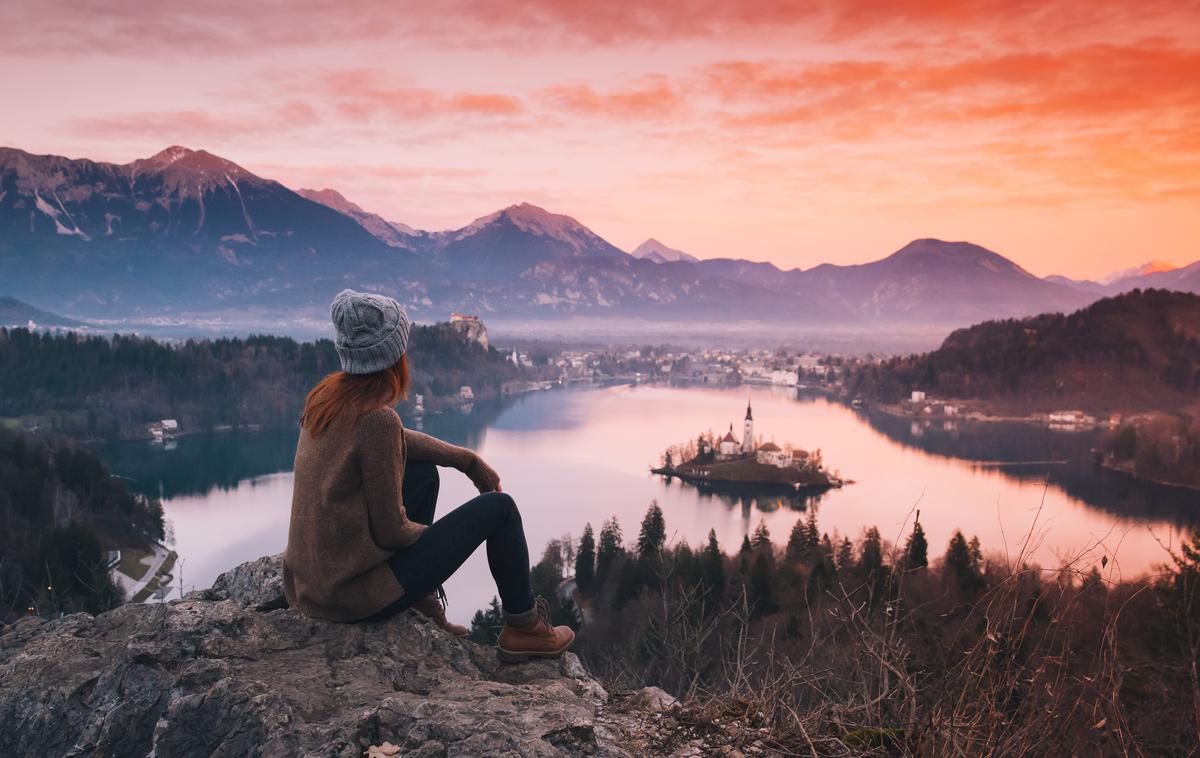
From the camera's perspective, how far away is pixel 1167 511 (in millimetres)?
31984

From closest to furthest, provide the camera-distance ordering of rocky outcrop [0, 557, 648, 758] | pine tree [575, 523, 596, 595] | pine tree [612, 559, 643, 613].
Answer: rocky outcrop [0, 557, 648, 758]
pine tree [612, 559, 643, 613]
pine tree [575, 523, 596, 595]

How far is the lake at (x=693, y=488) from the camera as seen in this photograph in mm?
25906

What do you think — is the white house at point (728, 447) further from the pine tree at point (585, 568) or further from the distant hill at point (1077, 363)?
the distant hill at point (1077, 363)

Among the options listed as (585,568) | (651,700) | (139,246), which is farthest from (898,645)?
(139,246)

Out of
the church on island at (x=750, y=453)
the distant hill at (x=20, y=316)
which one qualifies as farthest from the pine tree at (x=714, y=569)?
the distant hill at (x=20, y=316)

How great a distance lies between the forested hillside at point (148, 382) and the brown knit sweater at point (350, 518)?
49.4 m

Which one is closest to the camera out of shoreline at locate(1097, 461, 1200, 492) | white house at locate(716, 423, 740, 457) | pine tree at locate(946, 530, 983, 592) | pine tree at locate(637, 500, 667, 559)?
pine tree at locate(946, 530, 983, 592)

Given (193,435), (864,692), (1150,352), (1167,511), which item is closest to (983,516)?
(1167,511)

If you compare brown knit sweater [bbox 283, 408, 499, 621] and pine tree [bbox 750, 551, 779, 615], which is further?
pine tree [bbox 750, 551, 779, 615]

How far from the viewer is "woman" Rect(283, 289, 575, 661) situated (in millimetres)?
1967

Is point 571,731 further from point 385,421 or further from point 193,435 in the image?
point 193,435

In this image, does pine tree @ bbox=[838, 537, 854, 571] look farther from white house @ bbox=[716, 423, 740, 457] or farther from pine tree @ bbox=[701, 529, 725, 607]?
white house @ bbox=[716, 423, 740, 457]

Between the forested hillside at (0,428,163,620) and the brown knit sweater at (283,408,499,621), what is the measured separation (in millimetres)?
18663

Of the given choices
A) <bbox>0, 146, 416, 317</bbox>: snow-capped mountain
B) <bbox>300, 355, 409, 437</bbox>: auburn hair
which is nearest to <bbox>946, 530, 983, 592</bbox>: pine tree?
<bbox>300, 355, 409, 437</bbox>: auburn hair
